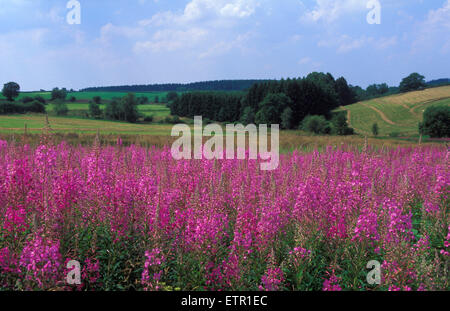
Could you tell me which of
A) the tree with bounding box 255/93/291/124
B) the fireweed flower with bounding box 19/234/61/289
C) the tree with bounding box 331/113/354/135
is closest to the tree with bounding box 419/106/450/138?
the tree with bounding box 331/113/354/135

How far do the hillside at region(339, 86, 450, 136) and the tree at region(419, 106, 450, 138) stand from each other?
285cm

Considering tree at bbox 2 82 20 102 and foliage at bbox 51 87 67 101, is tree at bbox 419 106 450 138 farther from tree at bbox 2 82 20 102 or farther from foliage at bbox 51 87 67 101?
foliage at bbox 51 87 67 101

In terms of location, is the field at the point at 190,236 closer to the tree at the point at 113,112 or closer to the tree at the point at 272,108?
the tree at the point at 113,112

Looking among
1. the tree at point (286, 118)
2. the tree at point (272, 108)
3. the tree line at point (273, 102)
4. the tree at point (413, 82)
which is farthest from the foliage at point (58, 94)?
the tree at point (413, 82)

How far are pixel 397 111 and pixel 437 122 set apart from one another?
26.1 meters

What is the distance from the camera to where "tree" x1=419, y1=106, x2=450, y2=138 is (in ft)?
231

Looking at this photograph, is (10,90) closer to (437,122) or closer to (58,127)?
(58,127)

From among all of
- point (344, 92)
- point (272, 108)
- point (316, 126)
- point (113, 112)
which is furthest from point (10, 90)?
point (344, 92)

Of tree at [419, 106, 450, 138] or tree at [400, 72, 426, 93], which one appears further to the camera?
tree at [400, 72, 426, 93]

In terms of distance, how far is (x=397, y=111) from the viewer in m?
95.7

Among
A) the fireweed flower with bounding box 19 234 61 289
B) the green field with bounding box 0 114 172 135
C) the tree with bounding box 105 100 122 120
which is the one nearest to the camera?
the fireweed flower with bounding box 19 234 61 289

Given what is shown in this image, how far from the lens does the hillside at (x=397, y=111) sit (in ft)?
267

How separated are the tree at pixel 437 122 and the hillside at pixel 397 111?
2855 mm

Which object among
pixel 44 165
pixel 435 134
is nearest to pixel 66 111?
pixel 44 165
